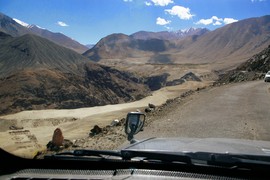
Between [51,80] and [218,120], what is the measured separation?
5713 cm

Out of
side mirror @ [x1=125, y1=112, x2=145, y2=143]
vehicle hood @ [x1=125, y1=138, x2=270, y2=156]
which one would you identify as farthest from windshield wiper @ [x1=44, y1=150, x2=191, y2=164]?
side mirror @ [x1=125, y1=112, x2=145, y2=143]

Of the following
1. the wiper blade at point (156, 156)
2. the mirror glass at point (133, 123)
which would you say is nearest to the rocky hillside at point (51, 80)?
the mirror glass at point (133, 123)

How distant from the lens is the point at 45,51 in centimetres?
9906

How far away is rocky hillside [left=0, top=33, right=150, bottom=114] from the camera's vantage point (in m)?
61.8

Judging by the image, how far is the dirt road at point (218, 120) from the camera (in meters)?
11.7

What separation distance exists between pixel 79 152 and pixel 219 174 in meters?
1.15

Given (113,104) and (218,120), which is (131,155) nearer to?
(218,120)

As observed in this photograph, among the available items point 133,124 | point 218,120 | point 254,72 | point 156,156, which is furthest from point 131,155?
point 254,72

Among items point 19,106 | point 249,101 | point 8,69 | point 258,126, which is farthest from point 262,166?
point 8,69

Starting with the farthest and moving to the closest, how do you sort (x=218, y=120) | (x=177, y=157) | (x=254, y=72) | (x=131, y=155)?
(x=254, y=72) < (x=218, y=120) < (x=131, y=155) < (x=177, y=157)

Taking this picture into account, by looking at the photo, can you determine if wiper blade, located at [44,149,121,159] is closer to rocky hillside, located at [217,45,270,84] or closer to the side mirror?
the side mirror

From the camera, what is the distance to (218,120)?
552 inches

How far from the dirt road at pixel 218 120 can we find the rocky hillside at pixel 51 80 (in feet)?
140

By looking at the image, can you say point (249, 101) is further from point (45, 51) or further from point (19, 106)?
point (45, 51)
